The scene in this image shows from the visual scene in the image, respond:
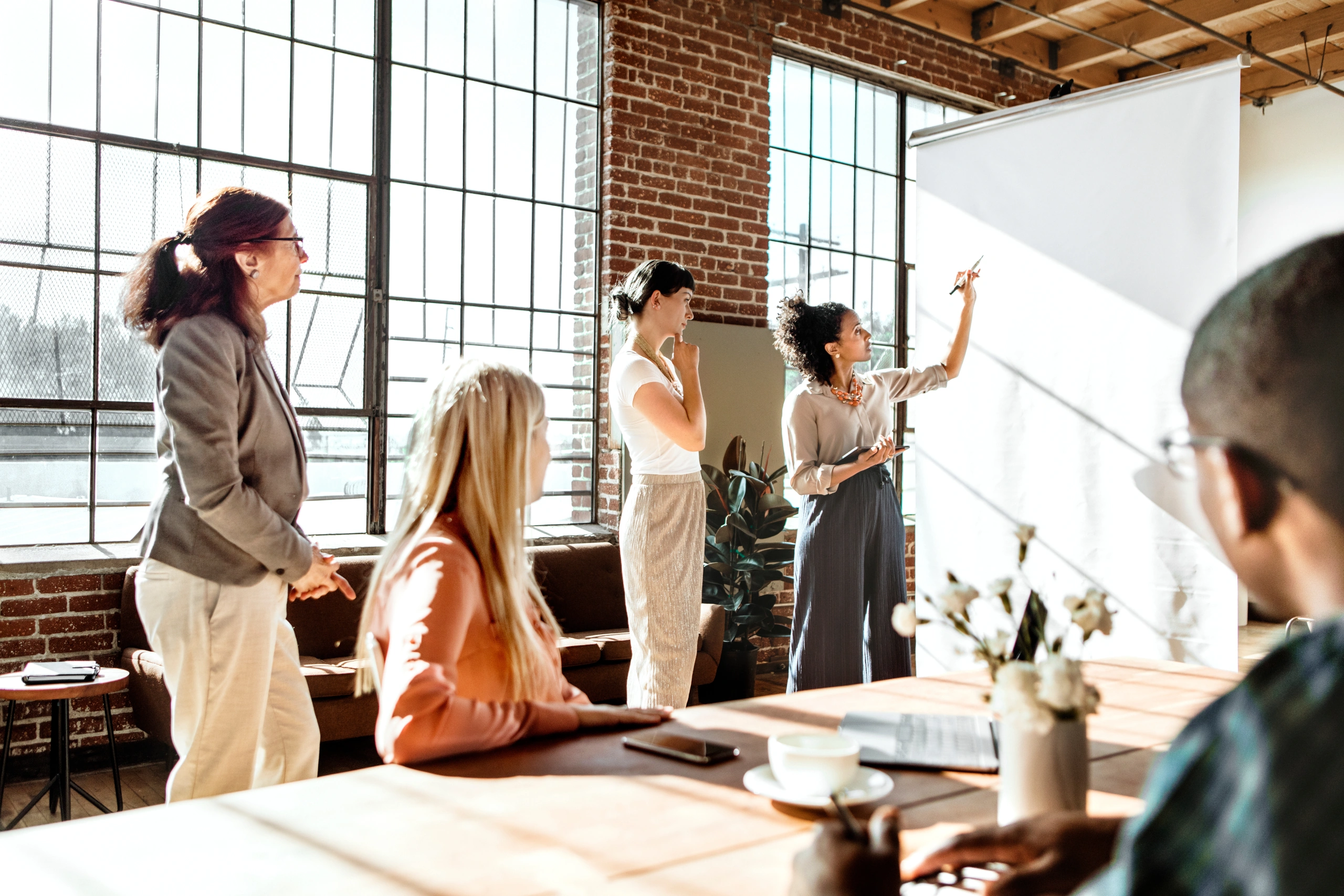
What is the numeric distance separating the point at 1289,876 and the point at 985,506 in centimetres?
351

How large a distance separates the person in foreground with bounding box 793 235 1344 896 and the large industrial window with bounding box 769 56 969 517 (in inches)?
204

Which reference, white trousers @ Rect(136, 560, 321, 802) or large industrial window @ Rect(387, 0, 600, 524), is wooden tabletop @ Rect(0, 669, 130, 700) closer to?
white trousers @ Rect(136, 560, 321, 802)

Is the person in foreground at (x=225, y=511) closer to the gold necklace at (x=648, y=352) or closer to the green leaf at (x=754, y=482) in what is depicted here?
the gold necklace at (x=648, y=352)

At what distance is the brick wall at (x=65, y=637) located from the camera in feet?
12.5

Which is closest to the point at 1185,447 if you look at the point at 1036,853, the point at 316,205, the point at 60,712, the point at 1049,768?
the point at 1036,853

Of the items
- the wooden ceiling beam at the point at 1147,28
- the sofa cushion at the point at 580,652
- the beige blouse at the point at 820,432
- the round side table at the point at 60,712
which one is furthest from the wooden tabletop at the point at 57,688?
the wooden ceiling beam at the point at 1147,28

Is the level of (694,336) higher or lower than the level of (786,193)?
lower

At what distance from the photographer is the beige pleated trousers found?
296 centimetres

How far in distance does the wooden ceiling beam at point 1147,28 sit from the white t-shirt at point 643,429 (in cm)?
440

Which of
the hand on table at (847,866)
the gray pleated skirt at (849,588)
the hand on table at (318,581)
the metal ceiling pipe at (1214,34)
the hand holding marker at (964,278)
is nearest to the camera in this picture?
the hand on table at (847,866)

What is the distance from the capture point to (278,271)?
236 cm

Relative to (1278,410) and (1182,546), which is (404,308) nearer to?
(1182,546)

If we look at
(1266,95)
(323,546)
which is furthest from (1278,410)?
(1266,95)

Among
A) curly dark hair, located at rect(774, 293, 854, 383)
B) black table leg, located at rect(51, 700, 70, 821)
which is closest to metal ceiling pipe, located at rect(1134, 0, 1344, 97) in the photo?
curly dark hair, located at rect(774, 293, 854, 383)
